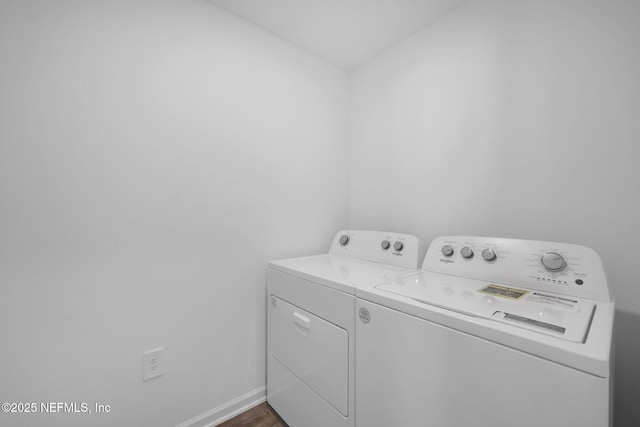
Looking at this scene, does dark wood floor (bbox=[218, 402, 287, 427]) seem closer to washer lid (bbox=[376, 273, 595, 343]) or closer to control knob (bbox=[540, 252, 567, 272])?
washer lid (bbox=[376, 273, 595, 343])

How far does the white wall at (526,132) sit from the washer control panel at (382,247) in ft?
0.76

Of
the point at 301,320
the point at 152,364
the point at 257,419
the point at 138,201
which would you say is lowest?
the point at 257,419

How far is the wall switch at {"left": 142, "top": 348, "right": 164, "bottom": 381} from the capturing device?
3.56 feet

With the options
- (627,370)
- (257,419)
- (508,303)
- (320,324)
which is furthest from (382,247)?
(257,419)

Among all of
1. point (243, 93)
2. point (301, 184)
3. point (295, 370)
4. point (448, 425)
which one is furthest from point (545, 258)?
point (243, 93)

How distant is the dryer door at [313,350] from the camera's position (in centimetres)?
94

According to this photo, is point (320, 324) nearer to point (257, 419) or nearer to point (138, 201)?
point (257, 419)

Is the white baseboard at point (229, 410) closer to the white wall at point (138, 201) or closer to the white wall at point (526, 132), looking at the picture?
the white wall at point (138, 201)

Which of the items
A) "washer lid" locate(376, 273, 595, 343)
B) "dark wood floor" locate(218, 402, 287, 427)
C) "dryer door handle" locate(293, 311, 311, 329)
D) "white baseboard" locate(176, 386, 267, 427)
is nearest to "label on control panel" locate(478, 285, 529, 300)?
"washer lid" locate(376, 273, 595, 343)

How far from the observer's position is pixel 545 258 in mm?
860

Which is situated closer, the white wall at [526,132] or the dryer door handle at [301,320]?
the white wall at [526,132]

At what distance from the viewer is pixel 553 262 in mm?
843

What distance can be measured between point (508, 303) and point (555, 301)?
158 millimetres

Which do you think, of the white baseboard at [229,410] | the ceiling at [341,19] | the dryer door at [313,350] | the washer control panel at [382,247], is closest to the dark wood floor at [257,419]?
the white baseboard at [229,410]
